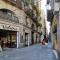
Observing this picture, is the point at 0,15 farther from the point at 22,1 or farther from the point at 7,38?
the point at 22,1

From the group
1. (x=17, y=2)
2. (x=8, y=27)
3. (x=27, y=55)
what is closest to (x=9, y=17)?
(x=8, y=27)

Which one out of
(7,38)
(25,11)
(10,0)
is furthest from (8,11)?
(25,11)

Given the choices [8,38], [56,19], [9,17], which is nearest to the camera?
[56,19]

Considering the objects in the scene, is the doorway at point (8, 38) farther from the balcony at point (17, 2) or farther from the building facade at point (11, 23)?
the balcony at point (17, 2)

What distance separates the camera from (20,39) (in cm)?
3884

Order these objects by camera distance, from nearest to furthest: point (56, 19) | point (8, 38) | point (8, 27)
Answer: point (56, 19), point (8, 27), point (8, 38)

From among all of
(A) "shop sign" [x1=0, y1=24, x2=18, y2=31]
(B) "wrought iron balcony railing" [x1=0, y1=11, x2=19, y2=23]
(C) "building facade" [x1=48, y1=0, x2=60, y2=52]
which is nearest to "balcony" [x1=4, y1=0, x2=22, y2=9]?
(B) "wrought iron balcony railing" [x1=0, y1=11, x2=19, y2=23]

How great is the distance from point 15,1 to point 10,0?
8.02 ft

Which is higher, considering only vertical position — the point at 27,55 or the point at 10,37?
the point at 10,37

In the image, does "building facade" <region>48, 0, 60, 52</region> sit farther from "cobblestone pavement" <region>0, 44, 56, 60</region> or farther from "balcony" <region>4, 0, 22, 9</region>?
"balcony" <region>4, 0, 22, 9</region>

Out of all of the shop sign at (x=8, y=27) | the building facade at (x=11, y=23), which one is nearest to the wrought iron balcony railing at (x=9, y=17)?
the building facade at (x=11, y=23)

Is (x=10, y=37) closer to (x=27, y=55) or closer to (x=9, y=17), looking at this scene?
(x=9, y=17)

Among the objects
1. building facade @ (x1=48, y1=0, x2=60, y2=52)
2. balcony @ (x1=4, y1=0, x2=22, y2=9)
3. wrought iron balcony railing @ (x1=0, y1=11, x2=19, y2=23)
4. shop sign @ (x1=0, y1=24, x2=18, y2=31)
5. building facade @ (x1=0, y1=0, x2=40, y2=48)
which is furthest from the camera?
balcony @ (x1=4, y1=0, x2=22, y2=9)

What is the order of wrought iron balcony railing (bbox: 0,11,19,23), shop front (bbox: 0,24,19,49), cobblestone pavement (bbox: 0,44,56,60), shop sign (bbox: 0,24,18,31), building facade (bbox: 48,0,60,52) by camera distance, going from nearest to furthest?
cobblestone pavement (bbox: 0,44,56,60)
building facade (bbox: 48,0,60,52)
shop sign (bbox: 0,24,18,31)
wrought iron balcony railing (bbox: 0,11,19,23)
shop front (bbox: 0,24,19,49)
